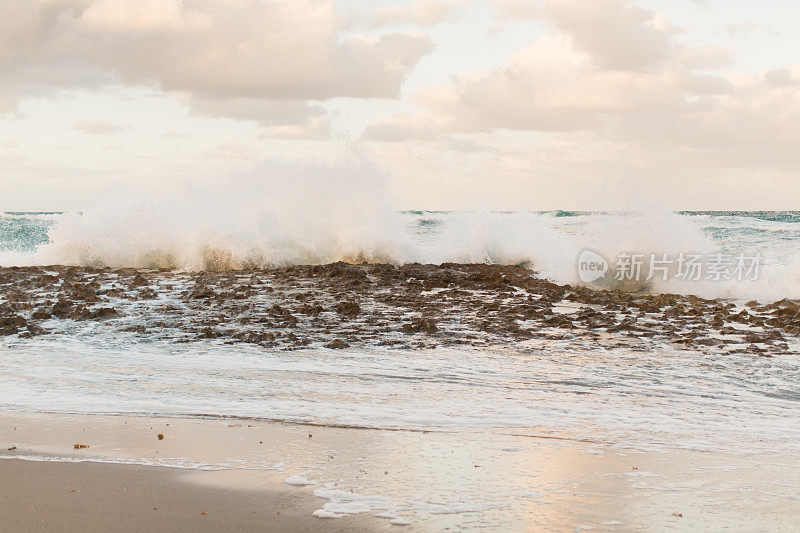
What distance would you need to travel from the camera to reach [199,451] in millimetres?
4375

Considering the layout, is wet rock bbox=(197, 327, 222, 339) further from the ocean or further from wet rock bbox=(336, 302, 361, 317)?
wet rock bbox=(336, 302, 361, 317)

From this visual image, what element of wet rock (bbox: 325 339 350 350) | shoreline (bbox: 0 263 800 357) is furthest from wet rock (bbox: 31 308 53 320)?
wet rock (bbox: 325 339 350 350)

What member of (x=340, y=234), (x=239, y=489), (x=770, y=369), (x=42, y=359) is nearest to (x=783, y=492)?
(x=239, y=489)

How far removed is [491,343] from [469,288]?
14.7 feet

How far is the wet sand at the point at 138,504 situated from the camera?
325 cm

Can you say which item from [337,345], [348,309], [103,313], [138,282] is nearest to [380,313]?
[348,309]

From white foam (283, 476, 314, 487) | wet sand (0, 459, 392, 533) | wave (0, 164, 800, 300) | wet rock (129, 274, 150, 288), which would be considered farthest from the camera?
wave (0, 164, 800, 300)

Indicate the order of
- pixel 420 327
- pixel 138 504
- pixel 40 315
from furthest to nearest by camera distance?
pixel 40 315
pixel 420 327
pixel 138 504

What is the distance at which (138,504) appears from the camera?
3.51 meters

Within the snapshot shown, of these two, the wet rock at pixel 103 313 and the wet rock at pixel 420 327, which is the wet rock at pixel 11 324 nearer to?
the wet rock at pixel 103 313

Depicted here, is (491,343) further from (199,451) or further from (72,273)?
(72,273)

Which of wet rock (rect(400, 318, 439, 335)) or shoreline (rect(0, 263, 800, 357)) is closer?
shoreline (rect(0, 263, 800, 357))

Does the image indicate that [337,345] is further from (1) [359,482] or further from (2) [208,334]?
(1) [359,482]

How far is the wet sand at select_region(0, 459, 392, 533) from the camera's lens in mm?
3250
